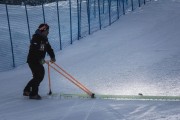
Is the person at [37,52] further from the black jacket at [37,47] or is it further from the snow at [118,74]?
the snow at [118,74]

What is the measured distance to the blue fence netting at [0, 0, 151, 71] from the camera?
1309cm

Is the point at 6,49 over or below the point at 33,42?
below

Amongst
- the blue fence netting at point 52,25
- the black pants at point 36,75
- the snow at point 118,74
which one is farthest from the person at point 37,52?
the blue fence netting at point 52,25

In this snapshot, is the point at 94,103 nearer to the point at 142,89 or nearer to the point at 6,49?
the point at 142,89

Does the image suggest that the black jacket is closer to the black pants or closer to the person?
the person

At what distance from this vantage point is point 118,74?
30.2ft

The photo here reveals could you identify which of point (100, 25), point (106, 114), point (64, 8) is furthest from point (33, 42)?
point (64, 8)

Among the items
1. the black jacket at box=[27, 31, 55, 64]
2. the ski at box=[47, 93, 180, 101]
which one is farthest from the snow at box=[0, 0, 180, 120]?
the black jacket at box=[27, 31, 55, 64]

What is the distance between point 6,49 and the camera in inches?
541

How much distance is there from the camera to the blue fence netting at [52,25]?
1309cm

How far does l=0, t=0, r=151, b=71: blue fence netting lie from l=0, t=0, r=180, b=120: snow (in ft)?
2.30

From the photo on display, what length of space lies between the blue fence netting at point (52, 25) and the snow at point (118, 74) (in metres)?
0.70

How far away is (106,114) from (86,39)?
722cm

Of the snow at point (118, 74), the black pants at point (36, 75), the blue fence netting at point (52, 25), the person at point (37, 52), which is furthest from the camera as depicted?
the blue fence netting at point (52, 25)
